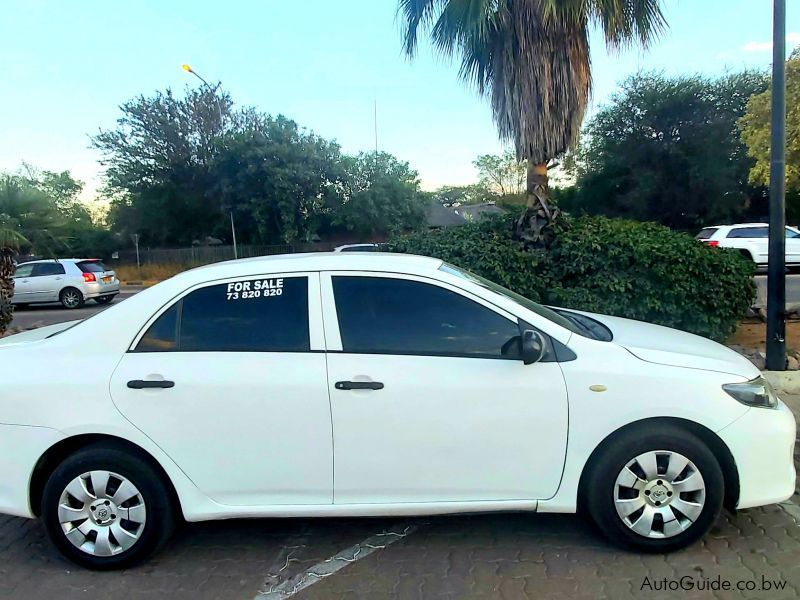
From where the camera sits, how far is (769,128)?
57.6ft

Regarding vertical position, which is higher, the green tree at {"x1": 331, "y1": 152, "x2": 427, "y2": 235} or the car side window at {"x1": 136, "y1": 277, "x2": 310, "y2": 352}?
the green tree at {"x1": 331, "y1": 152, "x2": 427, "y2": 235}

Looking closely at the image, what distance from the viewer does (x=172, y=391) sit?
119 inches

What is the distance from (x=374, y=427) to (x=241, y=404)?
0.69m

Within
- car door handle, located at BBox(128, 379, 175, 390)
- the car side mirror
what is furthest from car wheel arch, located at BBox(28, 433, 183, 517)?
the car side mirror

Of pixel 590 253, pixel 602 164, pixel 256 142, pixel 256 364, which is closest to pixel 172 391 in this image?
pixel 256 364

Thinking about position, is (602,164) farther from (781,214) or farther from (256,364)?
(256,364)

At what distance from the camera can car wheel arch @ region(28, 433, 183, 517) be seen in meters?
3.08

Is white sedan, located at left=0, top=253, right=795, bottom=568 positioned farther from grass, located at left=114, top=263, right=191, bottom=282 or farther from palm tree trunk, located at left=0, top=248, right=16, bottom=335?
grass, located at left=114, top=263, right=191, bottom=282

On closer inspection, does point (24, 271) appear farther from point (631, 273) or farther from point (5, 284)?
point (631, 273)

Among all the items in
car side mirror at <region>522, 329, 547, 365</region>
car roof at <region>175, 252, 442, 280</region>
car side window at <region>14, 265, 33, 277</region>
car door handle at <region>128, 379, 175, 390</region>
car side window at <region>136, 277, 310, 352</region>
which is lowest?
car door handle at <region>128, 379, 175, 390</region>

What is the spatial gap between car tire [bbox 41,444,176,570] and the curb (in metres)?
5.65

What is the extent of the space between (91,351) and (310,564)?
1.61 metres

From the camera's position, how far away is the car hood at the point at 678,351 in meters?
3.09

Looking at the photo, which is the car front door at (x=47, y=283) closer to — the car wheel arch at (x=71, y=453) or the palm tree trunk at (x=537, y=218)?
the palm tree trunk at (x=537, y=218)
